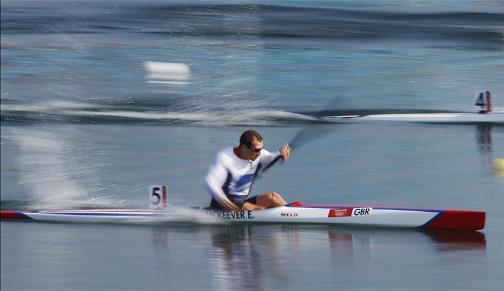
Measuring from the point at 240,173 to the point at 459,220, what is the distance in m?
2.29

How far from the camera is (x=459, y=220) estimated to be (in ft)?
38.6

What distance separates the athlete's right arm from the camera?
40.7 feet

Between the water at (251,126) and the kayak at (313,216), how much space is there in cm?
14

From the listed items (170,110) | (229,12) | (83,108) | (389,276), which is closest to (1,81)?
(83,108)

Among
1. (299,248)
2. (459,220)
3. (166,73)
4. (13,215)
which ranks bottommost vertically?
(299,248)

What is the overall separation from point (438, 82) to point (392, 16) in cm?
989

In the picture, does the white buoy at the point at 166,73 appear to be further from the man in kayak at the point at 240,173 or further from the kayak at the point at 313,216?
the man in kayak at the point at 240,173

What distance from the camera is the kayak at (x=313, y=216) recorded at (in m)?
11.9

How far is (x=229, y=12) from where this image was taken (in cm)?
3619

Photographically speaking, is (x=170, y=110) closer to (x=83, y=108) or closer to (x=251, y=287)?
(x=83, y=108)

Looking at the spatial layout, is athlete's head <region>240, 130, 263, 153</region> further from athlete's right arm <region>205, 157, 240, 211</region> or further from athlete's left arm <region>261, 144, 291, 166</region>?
athlete's right arm <region>205, 157, 240, 211</region>

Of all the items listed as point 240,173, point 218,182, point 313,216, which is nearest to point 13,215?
point 218,182

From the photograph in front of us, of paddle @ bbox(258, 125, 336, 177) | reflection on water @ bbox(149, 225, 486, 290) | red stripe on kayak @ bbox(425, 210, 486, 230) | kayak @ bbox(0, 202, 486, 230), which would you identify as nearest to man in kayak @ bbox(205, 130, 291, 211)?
kayak @ bbox(0, 202, 486, 230)

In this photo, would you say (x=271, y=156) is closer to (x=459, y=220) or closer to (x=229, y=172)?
(x=229, y=172)
